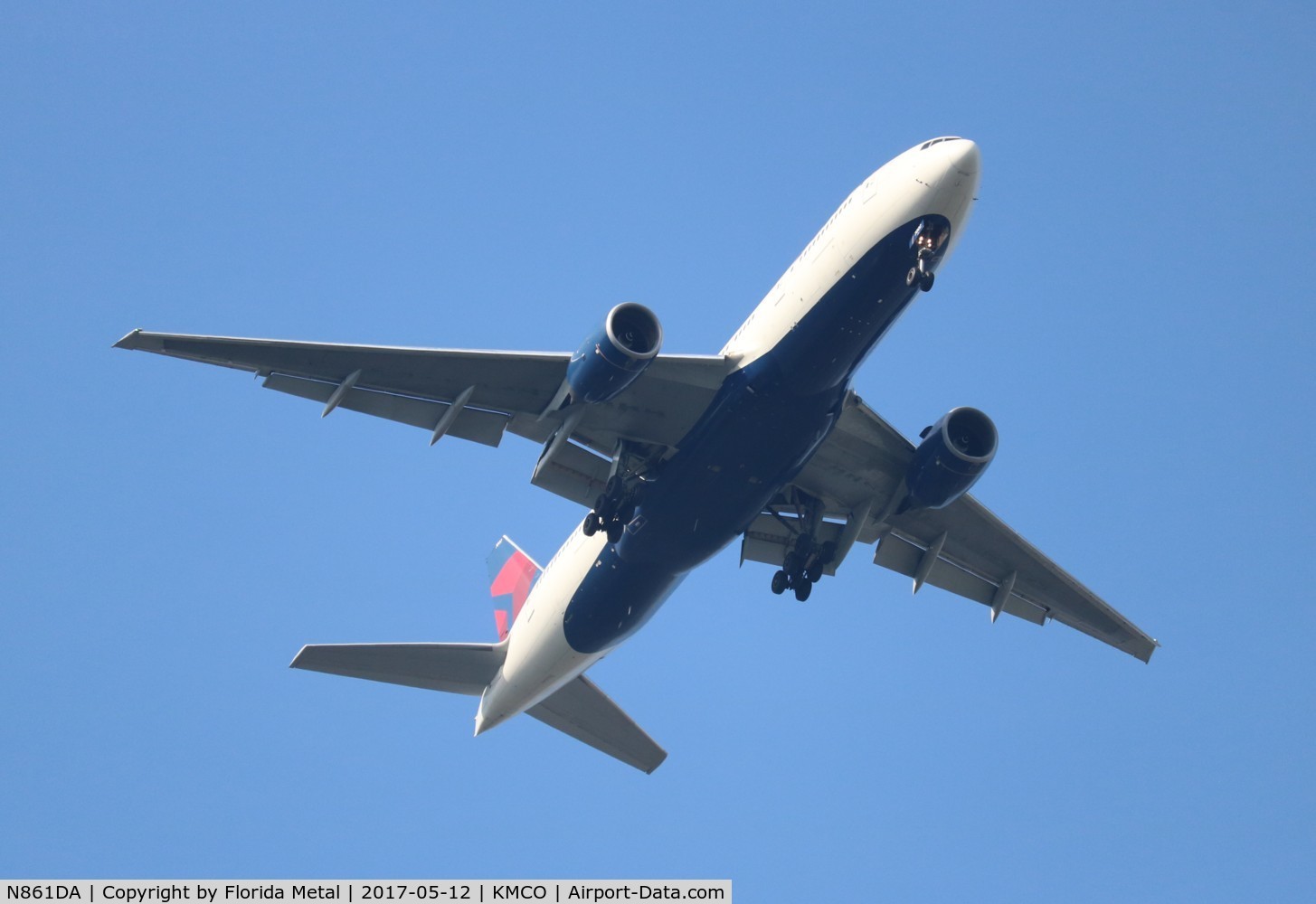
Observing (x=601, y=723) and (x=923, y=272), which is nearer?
(x=923, y=272)

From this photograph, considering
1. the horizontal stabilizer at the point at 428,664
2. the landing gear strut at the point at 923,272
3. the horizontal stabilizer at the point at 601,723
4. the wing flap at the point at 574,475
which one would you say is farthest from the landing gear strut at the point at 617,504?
the horizontal stabilizer at the point at 601,723

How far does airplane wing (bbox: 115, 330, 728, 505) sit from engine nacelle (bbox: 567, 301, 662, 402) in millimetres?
809

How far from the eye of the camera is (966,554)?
30219 millimetres

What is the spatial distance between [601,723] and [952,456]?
10.8m

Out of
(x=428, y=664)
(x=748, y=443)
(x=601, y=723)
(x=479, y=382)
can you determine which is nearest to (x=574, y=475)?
(x=479, y=382)

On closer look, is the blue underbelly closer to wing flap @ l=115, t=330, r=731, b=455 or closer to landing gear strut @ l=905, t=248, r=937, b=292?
landing gear strut @ l=905, t=248, r=937, b=292

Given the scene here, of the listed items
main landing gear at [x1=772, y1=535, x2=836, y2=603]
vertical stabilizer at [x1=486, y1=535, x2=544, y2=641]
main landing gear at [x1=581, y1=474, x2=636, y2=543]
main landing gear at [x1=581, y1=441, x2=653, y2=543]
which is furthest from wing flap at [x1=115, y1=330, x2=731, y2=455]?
vertical stabilizer at [x1=486, y1=535, x2=544, y2=641]

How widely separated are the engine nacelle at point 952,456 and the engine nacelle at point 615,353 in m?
5.78

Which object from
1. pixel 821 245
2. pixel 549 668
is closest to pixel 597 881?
pixel 549 668

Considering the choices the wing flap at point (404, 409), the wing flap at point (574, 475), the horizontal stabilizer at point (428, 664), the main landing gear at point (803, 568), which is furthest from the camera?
the horizontal stabilizer at point (428, 664)

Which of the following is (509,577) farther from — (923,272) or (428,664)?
(923,272)

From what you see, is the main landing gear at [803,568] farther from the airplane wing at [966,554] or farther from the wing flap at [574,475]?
the wing flap at [574,475]

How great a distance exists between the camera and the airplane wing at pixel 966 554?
91.2ft
